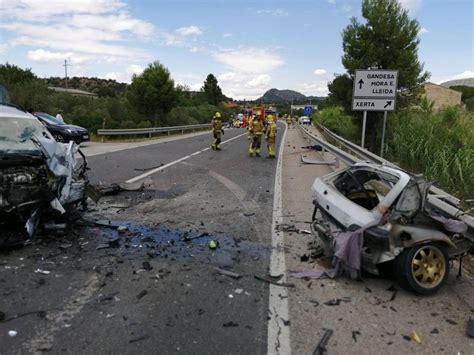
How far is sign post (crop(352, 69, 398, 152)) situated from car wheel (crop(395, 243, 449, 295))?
340 inches

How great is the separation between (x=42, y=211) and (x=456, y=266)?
5.09 meters

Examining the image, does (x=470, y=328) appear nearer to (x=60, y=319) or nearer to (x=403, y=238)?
(x=403, y=238)

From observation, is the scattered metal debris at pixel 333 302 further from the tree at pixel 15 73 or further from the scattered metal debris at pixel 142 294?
the tree at pixel 15 73

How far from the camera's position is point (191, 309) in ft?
12.7

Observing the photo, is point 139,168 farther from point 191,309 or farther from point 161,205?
point 191,309

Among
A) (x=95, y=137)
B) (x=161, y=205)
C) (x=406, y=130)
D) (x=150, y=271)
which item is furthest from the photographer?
(x=95, y=137)

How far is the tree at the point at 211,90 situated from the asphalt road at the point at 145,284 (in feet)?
299

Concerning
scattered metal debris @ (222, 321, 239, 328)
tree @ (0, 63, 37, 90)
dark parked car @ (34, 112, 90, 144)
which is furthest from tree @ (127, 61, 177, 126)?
scattered metal debris @ (222, 321, 239, 328)

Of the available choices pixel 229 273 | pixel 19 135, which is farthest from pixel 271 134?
pixel 229 273

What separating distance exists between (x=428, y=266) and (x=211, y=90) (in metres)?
95.8

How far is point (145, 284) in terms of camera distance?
4.40 metres

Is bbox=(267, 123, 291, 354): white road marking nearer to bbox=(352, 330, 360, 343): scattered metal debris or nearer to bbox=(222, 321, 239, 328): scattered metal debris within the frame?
bbox=(222, 321, 239, 328): scattered metal debris

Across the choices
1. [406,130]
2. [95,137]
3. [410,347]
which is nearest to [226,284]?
[410,347]

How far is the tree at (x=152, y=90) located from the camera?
152ft
